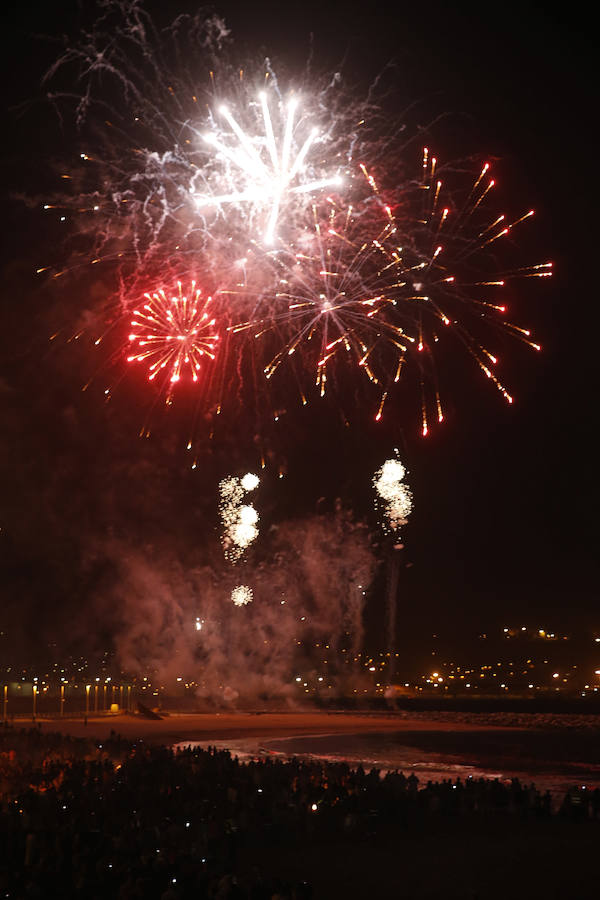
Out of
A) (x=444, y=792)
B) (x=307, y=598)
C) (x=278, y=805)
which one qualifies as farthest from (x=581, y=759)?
(x=307, y=598)

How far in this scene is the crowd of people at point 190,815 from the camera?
830 centimetres

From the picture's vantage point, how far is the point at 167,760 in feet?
57.6

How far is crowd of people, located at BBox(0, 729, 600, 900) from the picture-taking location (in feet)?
27.2

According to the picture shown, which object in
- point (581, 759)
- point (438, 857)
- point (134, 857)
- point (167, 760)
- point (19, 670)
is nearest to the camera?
point (134, 857)

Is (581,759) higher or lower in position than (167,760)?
lower

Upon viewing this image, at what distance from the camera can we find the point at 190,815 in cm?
1260

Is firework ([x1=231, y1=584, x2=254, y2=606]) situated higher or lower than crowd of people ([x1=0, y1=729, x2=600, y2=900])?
higher

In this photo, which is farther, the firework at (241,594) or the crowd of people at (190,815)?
the firework at (241,594)

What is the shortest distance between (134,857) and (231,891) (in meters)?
1.44

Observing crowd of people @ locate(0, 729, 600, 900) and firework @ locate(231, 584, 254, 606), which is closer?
crowd of people @ locate(0, 729, 600, 900)

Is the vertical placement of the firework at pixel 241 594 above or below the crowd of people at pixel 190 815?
above

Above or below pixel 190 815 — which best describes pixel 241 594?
above

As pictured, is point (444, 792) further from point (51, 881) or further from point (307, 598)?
point (307, 598)

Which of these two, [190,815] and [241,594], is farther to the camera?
[241,594]
